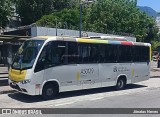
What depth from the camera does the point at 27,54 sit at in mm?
13477

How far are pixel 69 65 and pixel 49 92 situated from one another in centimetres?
148

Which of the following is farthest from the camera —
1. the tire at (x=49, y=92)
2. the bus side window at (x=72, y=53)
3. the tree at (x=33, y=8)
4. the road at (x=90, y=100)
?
the tree at (x=33, y=8)

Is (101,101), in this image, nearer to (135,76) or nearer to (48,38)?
(48,38)

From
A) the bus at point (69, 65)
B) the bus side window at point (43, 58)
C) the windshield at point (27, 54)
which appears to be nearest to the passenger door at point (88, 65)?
the bus at point (69, 65)

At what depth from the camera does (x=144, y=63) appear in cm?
1878

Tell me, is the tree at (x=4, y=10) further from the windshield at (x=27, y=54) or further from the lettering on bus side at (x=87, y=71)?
the lettering on bus side at (x=87, y=71)

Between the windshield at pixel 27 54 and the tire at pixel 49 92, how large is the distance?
1210mm

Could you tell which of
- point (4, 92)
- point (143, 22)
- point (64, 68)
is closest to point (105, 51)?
point (64, 68)

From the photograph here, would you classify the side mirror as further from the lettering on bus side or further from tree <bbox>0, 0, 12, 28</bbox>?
tree <bbox>0, 0, 12, 28</bbox>

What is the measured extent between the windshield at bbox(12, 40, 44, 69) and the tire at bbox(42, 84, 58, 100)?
1210 millimetres

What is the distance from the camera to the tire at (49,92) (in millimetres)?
13398

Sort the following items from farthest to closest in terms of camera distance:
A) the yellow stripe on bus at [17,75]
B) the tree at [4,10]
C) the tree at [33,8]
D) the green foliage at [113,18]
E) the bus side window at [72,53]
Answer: the tree at [33,8], the green foliage at [113,18], the tree at [4,10], the bus side window at [72,53], the yellow stripe on bus at [17,75]

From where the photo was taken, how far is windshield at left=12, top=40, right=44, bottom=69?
1312 cm

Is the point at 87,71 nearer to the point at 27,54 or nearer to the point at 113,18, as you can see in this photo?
the point at 27,54
